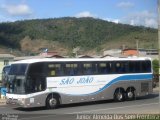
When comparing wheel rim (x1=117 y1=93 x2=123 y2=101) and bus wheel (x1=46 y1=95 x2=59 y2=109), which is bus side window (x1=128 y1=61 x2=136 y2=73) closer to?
wheel rim (x1=117 y1=93 x2=123 y2=101)

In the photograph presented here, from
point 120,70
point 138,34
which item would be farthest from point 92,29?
point 120,70

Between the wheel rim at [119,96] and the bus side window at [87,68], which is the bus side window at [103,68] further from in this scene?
the wheel rim at [119,96]

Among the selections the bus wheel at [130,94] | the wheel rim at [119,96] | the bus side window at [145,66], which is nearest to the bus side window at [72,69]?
the wheel rim at [119,96]

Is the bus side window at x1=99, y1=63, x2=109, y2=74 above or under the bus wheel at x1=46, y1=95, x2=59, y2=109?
above

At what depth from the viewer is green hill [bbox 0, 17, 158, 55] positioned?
139800 millimetres

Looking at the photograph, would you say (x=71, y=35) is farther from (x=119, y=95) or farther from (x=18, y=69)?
(x=18, y=69)

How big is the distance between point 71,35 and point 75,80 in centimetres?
13820

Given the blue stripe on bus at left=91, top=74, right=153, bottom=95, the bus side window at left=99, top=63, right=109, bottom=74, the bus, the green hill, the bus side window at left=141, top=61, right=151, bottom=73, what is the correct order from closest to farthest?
1. the bus
2. the bus side window at left=99, top=63, right=109, bottom=74
3. the blue stripe on bus at left=91, top=74, right=153, bottom=95
4. the bus side window at left=141, top=61, right=151, bottom=73
5. the green hill

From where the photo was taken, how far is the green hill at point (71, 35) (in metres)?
140

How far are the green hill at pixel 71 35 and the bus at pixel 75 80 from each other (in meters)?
102

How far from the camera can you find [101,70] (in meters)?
25.3

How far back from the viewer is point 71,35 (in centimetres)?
16162

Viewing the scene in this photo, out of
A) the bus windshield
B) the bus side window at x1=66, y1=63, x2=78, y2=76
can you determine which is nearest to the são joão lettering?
the bus side window at x1=66, y1=63, x2=78, y2=76

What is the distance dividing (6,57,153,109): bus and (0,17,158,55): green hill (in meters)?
102
